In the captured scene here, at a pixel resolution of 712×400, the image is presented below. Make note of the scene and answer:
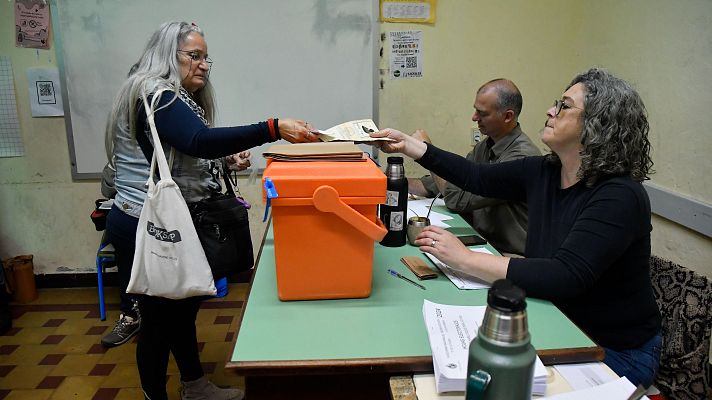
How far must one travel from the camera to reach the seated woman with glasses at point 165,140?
1.36 meters

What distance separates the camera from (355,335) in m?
0.99

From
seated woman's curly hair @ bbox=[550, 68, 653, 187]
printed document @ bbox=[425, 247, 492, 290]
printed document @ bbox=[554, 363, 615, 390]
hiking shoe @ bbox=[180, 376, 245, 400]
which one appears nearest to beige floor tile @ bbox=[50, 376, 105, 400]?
hiking shoe @ bbox=[180, 376, 245, 400]

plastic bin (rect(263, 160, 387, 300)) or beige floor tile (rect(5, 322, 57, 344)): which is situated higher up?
plastic bin (rect(263, 160, 387, 300))

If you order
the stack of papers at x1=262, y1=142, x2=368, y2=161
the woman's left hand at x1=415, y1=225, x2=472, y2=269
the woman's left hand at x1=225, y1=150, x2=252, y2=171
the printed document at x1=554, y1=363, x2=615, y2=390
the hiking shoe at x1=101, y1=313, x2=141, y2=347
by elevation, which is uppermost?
the stack of papers at x1=262, y1=142, x2=368, y2=161

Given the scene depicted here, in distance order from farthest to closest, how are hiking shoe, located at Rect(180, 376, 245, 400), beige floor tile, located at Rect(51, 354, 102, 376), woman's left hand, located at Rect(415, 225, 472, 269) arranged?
beige floor tile, located at Rect(51, 354, 102, 376)
hiking shoe, located at Rect(180, 376, 245, 400)
woman's left hand, located at Rect(415, 225, 472, 269)

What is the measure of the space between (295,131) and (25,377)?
182cm

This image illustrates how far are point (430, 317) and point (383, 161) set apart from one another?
2.04m

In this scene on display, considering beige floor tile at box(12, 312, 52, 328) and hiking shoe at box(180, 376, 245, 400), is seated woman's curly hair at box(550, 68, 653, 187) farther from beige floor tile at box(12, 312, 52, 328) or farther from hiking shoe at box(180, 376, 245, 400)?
beige floor tile at box(12, 312, 52, 328)

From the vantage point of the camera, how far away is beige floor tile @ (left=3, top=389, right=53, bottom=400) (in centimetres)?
198

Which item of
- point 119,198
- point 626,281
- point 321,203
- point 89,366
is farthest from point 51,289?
A: point 626,281

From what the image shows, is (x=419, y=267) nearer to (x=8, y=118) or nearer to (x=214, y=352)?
(x=214, y=352)

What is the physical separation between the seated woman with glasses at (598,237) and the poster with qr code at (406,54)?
1.59 m

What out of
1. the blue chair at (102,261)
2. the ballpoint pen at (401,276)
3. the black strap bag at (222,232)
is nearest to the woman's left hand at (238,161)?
the black strap bag at (222,232)

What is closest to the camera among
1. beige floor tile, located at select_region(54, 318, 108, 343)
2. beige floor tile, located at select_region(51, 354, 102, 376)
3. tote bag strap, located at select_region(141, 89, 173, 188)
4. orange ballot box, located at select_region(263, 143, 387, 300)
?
orange ballot box, located at select_region(263, 143, 387, 300)
